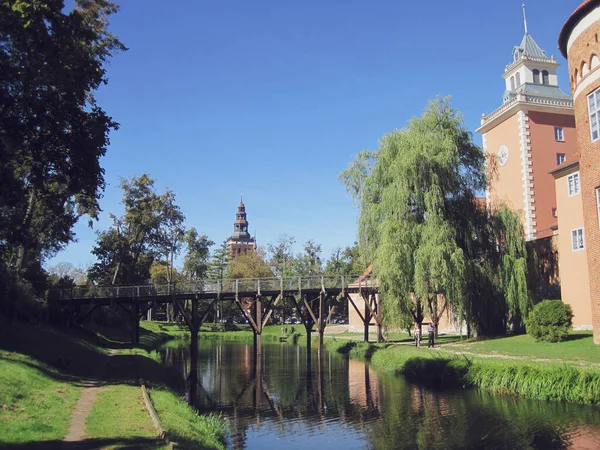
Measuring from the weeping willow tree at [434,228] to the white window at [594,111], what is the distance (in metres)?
7.90

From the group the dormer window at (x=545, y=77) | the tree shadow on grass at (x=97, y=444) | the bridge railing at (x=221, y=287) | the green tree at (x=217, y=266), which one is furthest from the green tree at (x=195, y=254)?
the tree shadow on grass at (x=97, y=444)

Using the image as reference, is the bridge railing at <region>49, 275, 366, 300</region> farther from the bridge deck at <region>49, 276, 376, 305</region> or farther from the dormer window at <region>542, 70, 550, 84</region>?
the dormer window at <region>542, 70, 550, 84</region>

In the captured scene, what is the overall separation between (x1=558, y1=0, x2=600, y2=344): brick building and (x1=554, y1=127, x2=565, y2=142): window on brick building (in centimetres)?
1598

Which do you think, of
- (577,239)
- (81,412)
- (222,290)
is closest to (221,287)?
(222,290)

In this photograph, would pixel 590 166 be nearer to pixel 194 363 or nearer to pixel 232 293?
pixel 194 363

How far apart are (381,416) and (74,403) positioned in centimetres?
850

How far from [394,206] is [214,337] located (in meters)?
37.6

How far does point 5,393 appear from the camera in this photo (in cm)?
1127

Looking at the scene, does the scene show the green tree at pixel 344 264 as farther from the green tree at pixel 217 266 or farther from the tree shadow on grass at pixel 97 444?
the tree shadow on grass at pixel 97 444

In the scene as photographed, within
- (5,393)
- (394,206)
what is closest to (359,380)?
(394,206)

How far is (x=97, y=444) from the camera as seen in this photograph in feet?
28.6

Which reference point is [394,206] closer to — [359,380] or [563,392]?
[359,380]

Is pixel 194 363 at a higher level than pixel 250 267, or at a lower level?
lower

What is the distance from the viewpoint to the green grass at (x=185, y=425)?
32.8 feet
